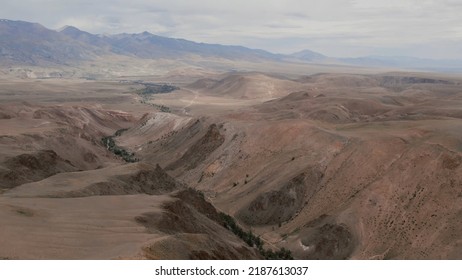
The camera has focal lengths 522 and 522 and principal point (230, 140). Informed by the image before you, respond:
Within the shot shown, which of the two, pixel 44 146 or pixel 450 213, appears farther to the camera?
pixel 44 146

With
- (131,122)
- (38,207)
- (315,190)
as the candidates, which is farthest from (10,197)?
(131,122)

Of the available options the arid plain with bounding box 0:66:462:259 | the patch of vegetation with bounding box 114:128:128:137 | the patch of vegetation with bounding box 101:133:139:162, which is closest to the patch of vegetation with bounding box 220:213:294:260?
the arid plain with bounding box 0:66:462:259

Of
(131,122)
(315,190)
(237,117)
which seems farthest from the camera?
(131,122)

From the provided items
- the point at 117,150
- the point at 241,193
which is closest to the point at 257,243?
the point at 241,193

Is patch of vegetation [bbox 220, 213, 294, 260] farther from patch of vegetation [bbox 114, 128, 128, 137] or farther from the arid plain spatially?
patch of vegetation [bbox 114, 128, 128, 137]

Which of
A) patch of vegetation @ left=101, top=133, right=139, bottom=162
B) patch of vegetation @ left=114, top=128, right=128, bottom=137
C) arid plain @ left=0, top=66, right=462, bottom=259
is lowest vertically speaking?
patch of vegetation @ left=114, top=128, right=128, bottom=137

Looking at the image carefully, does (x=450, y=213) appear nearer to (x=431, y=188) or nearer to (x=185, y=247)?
(x=431, y=188)

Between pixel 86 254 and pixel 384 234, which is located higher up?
pixel 86 254

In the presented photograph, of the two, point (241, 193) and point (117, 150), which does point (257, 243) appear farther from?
point (117, 150)

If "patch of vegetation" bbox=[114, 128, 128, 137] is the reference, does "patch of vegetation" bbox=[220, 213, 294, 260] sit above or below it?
above
